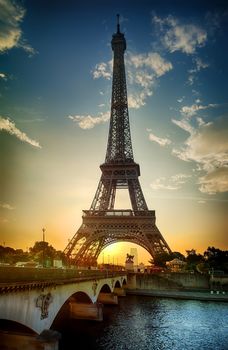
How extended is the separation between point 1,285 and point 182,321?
2756cm

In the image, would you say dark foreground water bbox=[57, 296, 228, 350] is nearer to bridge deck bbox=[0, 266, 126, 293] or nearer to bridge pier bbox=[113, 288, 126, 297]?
bridge deck bbox=[0, 266, 126, 293]

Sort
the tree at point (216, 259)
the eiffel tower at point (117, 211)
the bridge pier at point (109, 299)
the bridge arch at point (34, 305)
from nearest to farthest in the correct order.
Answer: the bridge arch at point (34, 305) < the bridge pier at point (109, 299) < the eiffel tower at point (117, 211) < the tree at point (216, 259)

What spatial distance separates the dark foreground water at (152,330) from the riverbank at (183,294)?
8.68 metres

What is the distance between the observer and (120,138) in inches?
3236

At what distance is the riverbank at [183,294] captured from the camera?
51656 millimetres

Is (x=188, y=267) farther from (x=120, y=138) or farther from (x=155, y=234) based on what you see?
(x=120, y=138)

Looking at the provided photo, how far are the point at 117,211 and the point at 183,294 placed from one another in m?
24.2

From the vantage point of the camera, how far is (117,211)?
2788 inches

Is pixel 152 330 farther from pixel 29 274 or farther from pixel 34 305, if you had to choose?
pixel 29 274

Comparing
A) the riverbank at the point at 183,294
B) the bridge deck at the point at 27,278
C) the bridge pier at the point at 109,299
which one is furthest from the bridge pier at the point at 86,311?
the riverbank at the point at 183,294

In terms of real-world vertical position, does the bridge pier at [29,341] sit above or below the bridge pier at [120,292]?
above

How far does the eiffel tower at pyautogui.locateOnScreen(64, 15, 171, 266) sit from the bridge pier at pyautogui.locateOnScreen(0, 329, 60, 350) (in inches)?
1726

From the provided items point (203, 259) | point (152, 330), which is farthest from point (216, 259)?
point (152, 330)

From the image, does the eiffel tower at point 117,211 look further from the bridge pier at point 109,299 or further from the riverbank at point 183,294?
the bridge pier at point 109,299
